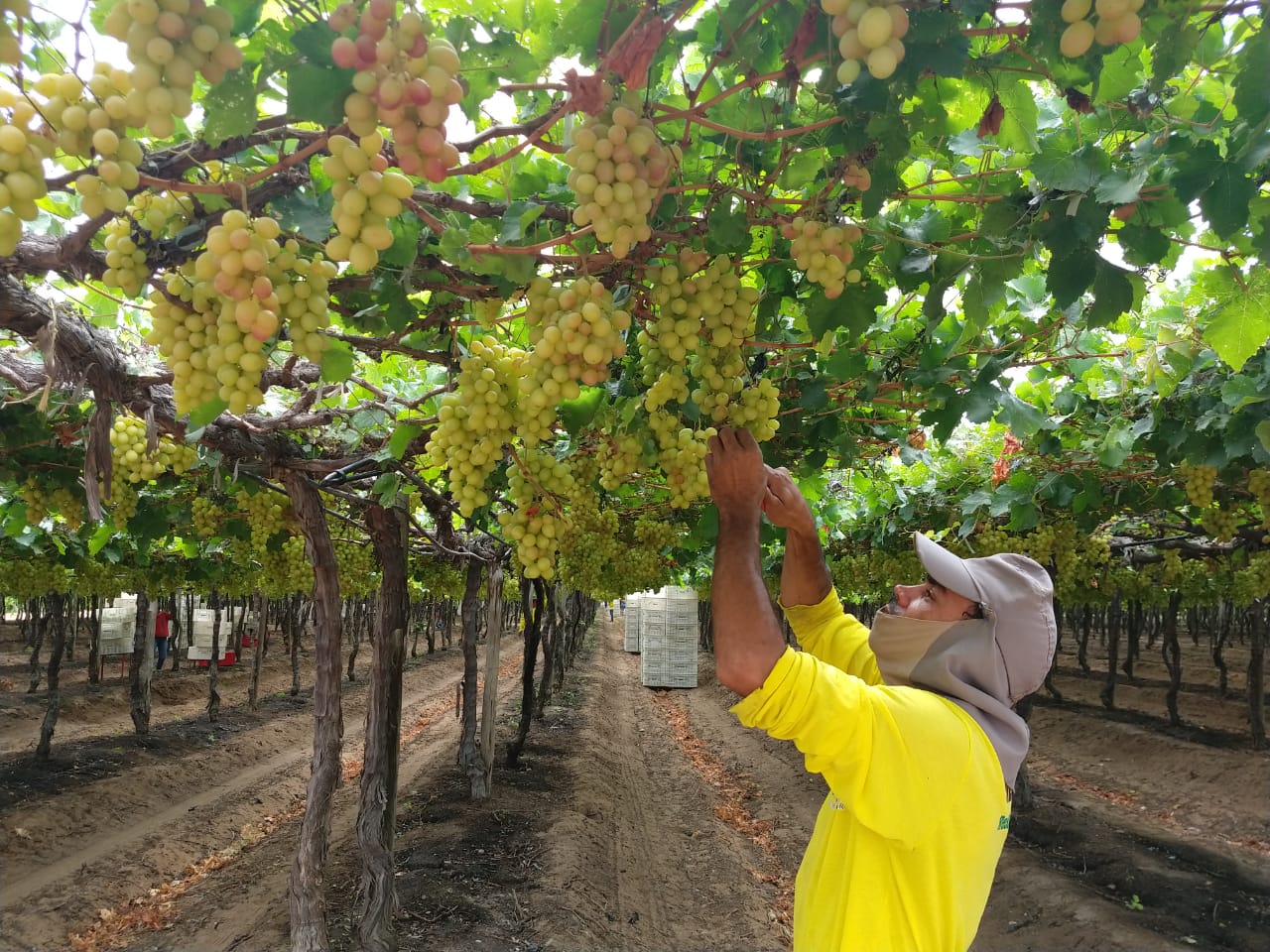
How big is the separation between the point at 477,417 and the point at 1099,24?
5.45ft

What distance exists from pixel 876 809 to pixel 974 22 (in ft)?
5.62

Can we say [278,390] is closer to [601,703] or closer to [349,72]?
[349,72]

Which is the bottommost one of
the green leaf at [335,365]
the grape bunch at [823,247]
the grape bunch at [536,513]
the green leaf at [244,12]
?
the grape bunch at [536,513]

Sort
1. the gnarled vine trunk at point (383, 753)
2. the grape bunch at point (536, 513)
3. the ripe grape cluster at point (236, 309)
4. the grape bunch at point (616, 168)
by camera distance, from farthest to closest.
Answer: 1. the gnarled vine trunk at point (383, 753)
2. the grape bunch at point (536, 513)
3. the grape bunch at point (616, 168)
4. the ripe grape cluster at point (236, 309)

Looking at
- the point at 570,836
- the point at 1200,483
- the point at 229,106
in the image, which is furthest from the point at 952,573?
the point at 570,836

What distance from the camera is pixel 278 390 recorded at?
5758mm

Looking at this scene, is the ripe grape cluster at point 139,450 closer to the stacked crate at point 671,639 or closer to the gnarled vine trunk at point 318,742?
the gnarled vine trunk at point 318,742

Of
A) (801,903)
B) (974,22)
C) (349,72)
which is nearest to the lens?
(349,72)

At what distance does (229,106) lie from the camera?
1.38 m

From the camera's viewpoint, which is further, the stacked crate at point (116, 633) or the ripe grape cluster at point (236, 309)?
the stacked crate at point (116, 633)

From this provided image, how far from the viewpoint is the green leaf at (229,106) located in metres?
1.37

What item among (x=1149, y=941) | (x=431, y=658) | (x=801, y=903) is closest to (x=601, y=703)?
(x=431, y=658)

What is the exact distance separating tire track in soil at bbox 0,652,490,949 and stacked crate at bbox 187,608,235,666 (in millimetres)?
9557

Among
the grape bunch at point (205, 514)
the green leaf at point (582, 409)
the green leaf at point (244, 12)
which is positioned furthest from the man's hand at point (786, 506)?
the grape bunch at point (205, 514)
